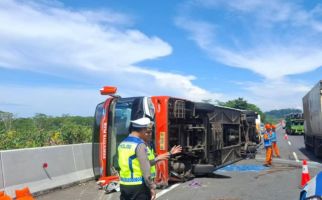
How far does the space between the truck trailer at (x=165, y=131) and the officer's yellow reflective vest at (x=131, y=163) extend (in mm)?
6169

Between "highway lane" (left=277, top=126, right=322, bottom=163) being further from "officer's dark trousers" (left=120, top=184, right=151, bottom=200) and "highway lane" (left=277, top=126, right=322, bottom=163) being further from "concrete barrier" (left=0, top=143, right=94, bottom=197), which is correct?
"officer's dark trousers" (left=120, top=184, right=151, bottom=200)

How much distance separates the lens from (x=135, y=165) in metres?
4.86

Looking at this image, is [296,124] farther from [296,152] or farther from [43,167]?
[43,167]

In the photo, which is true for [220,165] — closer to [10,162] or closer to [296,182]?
[296,182]

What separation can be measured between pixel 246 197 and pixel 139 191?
5465mm

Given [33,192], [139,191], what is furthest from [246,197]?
[139,191]

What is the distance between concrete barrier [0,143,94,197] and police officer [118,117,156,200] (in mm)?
4999

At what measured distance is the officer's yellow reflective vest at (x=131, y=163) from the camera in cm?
484

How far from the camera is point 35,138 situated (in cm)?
1515

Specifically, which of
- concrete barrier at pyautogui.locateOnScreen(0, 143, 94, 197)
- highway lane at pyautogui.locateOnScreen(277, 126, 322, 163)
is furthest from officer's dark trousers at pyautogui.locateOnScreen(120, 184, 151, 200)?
highway lane at pyautogui.locateOnScreen(277, 126, 322, 163)

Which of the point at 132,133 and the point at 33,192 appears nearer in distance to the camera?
the point at 132,133

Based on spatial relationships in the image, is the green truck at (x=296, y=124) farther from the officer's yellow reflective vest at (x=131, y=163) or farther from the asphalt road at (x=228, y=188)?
the officer's yellow reflective vest at (x=131, y=163)

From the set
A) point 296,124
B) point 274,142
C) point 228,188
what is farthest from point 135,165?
point 296,124

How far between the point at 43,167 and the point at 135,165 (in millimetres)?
6218
